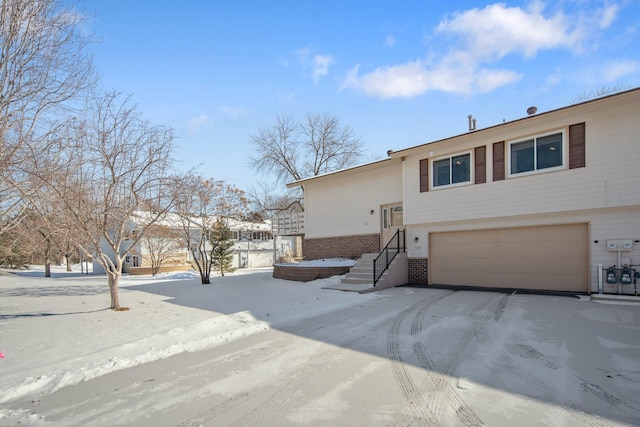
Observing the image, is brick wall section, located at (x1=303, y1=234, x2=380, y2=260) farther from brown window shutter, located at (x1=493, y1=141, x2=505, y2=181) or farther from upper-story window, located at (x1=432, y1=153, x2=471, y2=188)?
brown window shutter, located at (x1=493, y1=141, x2=505, y2=181)

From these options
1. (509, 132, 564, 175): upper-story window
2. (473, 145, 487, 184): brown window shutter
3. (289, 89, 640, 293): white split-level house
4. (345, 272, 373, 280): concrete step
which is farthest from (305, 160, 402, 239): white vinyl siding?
(509, 132, 564, 175): upper-story window

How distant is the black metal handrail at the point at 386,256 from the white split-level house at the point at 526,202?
0.33 metres

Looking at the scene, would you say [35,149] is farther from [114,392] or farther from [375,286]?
[375,286]

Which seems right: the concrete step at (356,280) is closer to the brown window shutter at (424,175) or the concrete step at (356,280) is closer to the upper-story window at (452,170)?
the brown window shutter at (424,175)

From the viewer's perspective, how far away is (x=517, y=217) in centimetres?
1132

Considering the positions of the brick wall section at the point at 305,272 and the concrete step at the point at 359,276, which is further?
the brick wall section at the point at 305,272

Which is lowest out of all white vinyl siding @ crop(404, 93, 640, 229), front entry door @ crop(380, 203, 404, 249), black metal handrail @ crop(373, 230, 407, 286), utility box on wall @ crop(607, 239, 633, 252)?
black metal handrail @ crop(373, 230, 407, 286)

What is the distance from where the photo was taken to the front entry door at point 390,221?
15.0 metres

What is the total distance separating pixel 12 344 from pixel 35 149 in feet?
12.2

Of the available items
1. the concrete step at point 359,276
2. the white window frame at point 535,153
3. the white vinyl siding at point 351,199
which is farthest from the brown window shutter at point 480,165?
the concrete step at point 359,276

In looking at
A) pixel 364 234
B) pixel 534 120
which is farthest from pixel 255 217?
pixel 534 120

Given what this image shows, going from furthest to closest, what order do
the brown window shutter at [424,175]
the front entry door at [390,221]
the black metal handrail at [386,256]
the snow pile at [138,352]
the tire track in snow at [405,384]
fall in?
the front entry door at [390,221] < the brown window shutter at [424,175] < the black metal handrail at [386,256] < the snow pile at [138,352] < the tire track in snow at [405,384]

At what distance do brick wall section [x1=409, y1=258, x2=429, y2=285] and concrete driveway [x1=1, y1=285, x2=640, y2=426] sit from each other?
6391mm

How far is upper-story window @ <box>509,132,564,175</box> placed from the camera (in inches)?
420
